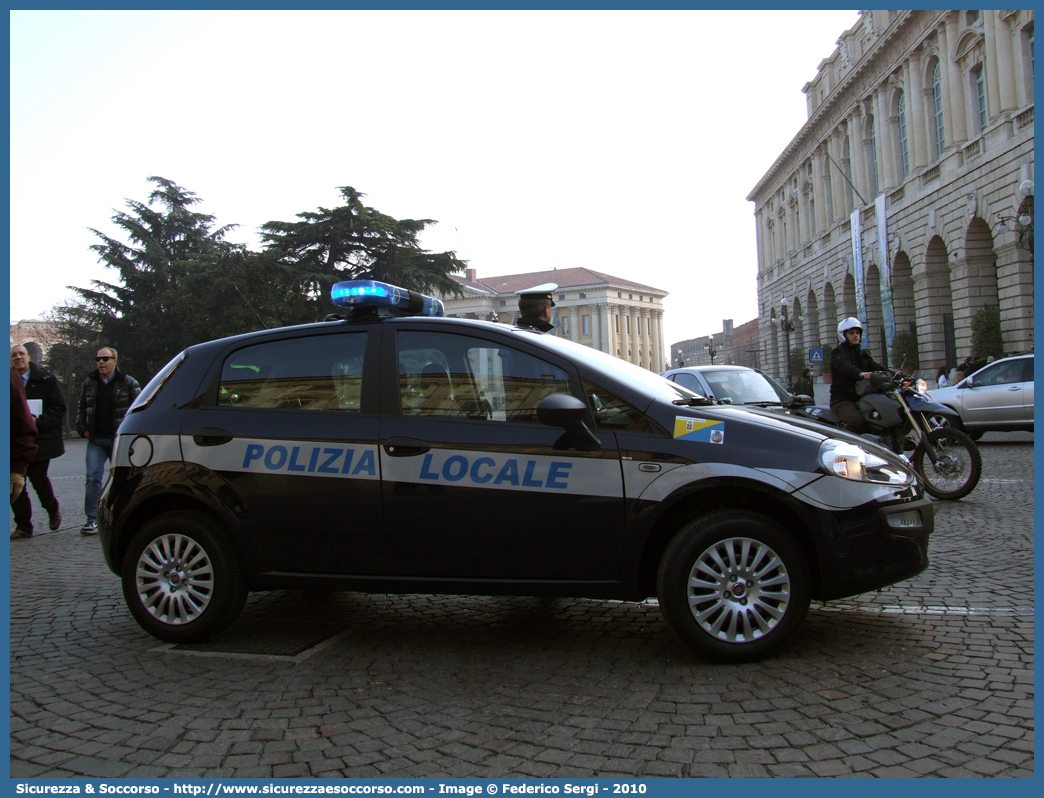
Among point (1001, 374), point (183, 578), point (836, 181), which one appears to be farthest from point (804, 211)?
point (183, 578)

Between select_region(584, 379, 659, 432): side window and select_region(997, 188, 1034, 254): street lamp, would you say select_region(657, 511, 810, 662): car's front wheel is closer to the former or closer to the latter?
select_region(584, 379, 659, 432): side window

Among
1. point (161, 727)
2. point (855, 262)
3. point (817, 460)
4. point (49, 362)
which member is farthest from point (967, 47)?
point (49, 362)

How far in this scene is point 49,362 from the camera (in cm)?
5325

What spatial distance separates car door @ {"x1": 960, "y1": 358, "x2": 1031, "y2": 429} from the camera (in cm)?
1493

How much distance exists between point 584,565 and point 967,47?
33.0 m

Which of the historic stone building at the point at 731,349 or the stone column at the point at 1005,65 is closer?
the stone column at the point at 1005,65

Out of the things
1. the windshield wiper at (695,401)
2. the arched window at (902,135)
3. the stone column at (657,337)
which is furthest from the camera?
the stone column at (657,337)

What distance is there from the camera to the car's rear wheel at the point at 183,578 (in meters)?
4.26

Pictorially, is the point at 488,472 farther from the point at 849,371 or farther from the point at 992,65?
the point at 992,65

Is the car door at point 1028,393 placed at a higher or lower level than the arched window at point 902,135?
lower

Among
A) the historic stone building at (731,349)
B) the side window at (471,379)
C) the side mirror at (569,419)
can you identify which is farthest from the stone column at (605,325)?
the side mirror at (569,419)

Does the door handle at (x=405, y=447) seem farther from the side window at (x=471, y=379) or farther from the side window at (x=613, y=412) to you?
the side window at (x=613, y=412)

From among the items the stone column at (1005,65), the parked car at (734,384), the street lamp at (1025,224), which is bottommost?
the parked car at (734,384)

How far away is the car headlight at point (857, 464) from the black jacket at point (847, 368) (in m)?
4.77
